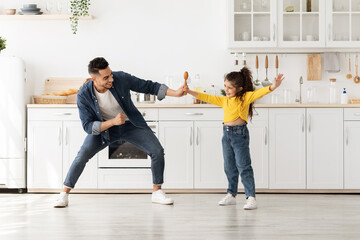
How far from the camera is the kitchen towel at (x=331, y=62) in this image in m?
5.18

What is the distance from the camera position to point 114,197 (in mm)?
4531

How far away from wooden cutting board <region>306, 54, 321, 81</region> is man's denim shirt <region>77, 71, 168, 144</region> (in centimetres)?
196

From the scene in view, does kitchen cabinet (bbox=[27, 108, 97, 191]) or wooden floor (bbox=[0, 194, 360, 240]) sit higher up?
kitchen cabinet (bbox=[27, 108, 97, 191])

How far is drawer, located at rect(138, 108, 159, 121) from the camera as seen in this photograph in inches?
186

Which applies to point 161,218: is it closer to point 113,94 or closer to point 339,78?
point 113,94

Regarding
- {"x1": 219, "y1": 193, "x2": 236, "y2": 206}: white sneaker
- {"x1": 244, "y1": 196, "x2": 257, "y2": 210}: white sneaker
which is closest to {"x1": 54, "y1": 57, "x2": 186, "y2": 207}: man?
{"x1": 219, "y1": 193, "x2": 236, "y2": 206}: white sneaker

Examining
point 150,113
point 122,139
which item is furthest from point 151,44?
point 122,139

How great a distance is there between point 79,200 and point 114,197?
12.9 inches

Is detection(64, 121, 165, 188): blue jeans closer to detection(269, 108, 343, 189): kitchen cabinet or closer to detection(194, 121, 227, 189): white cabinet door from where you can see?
detection(194, 121, 227, 189): white cabinet door

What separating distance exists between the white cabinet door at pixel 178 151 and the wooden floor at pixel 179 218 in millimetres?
203

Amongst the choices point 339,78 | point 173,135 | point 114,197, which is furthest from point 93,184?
point 339,78

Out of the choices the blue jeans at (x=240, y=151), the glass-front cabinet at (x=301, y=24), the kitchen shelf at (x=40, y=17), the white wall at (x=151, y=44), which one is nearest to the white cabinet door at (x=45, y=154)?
the white wall at (x=151, y=44)

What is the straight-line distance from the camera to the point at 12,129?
4758 millimetres

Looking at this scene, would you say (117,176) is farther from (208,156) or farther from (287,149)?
(287,149)
